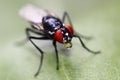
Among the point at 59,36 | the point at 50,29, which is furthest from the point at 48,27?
the point at 59,36

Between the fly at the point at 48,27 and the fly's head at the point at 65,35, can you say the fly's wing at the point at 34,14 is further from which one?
the fly's head at the point at 65,35

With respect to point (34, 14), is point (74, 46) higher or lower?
lower

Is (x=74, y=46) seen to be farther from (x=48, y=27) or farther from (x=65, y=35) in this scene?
(x=48, y=27)

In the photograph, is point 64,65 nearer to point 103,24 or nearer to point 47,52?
point 47,52

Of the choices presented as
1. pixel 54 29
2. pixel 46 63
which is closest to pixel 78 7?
pixel 54 29

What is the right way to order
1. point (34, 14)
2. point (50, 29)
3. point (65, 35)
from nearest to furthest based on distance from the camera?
point (65, 35) < point (50, 29) < point (34, 14)

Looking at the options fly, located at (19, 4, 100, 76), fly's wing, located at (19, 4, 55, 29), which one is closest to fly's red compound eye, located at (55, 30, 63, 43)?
fly, located at (19, 4, 100, 76)

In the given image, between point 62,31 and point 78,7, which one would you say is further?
point 78,7

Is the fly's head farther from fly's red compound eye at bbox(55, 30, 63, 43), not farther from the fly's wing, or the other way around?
the fly's wing
